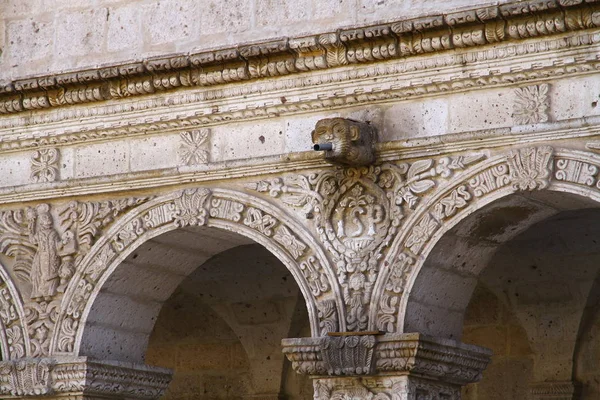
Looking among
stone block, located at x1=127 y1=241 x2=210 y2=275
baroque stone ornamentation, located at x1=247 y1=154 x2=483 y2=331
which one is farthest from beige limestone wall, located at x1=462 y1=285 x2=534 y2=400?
baroque stone ornamentation, located at x1=247 y1=154 x2=483 y2=331

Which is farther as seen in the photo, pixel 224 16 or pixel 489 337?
pixel 489 337

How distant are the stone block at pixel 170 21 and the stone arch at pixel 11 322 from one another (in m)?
1.52

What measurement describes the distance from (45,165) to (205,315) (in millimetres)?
2246

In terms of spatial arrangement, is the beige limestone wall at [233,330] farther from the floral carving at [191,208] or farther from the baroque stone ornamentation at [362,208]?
the baroque stone ornamentation at [362,208]

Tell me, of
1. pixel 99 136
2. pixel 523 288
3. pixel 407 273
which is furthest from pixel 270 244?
pixel 523 288

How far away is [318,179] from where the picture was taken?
21.2 ft

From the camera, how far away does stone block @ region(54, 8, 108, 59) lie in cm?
725

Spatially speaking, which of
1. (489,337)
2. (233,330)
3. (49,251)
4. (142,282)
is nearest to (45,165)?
(49,251)

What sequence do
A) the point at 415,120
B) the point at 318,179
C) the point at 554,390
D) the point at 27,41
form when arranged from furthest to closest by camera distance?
the point at 554,390
the point at 27,41
the point at 318,179
the point at 415,120

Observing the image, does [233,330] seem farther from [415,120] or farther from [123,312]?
[415,120]

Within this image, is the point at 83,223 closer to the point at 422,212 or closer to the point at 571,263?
the point at 422,212

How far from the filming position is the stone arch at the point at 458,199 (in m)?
5.84

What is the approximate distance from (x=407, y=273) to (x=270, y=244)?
0.74 metres

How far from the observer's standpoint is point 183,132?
22.6ft
